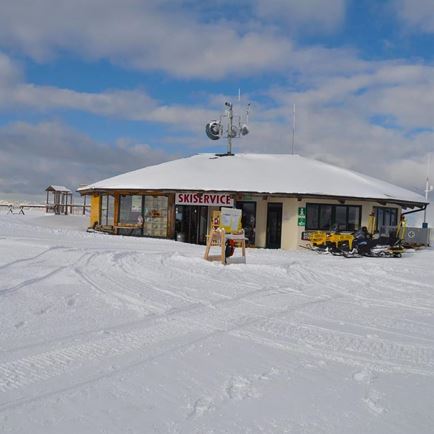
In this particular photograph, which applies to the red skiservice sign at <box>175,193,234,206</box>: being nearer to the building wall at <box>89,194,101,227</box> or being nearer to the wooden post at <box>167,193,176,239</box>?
the wooden post at <box>167,193,176,239</box>

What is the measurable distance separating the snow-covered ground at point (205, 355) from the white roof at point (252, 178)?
1104cm

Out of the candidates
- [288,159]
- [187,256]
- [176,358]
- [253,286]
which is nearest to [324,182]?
[288,159]

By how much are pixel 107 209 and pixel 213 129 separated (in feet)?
23.6

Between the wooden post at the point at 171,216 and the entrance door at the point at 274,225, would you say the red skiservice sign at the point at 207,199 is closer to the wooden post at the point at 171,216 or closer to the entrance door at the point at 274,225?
the wooden post at the point at 171,216

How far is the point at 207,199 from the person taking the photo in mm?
21234

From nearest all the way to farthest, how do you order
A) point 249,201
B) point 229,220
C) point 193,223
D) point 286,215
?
1. point 229,220
2. point 286,215
3. point 249,201
4. point 193,223

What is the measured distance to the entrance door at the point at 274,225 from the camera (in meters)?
20.8

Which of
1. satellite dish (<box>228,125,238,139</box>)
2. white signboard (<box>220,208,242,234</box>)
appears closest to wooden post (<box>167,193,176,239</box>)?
satellite dish (<box>228,125,238,139</box>)

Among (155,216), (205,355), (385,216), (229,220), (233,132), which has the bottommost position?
(205,355)

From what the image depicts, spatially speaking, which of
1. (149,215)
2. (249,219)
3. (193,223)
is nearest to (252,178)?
(249,219)

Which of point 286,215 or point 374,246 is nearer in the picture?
point 374,246

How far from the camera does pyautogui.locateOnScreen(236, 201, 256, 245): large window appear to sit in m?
21.0

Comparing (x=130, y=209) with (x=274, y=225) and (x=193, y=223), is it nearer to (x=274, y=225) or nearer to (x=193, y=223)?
(x=193, y=223)

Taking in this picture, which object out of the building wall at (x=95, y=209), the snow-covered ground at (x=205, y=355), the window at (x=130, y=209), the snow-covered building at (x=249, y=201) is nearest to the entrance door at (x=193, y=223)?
the snow-covered building at (x=249, y=201)
